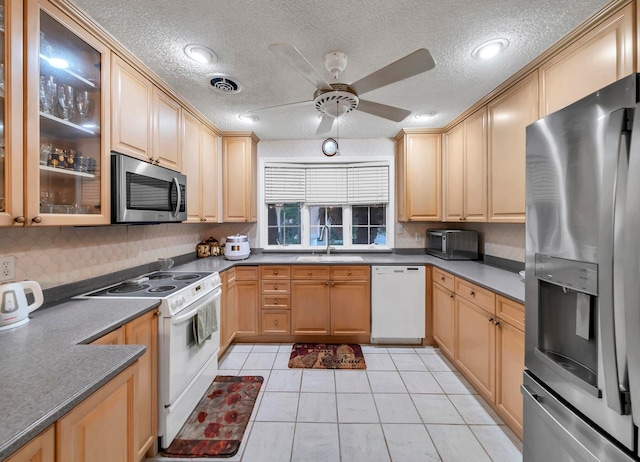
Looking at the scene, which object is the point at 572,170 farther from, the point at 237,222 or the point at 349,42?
the point at 237,222

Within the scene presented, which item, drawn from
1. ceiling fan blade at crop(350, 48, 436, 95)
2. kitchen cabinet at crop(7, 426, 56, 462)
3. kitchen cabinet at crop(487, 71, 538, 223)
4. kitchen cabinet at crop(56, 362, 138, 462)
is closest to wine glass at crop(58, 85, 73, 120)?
kitchen cabinet at crop(56, 362, 138, 462)

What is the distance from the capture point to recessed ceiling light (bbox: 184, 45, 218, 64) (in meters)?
1.68

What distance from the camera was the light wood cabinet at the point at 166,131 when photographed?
2.02m

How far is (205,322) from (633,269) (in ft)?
7.36

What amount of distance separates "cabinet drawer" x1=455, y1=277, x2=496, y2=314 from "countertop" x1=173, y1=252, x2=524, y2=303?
0.06 m

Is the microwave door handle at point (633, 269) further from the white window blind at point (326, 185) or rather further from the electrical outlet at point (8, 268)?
the white window blind at point (326, 185)

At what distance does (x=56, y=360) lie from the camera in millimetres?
927

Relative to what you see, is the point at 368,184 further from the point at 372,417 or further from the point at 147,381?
the point at 147,381

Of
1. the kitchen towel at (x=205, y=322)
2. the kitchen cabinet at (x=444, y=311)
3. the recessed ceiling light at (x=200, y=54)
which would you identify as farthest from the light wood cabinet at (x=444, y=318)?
the recessed ceiling light at (x=200, y=54)

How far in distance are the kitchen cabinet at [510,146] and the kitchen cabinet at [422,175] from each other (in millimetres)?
847

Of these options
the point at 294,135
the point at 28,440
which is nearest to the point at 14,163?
the point at 28,440

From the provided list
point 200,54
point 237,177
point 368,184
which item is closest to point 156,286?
point 200,54

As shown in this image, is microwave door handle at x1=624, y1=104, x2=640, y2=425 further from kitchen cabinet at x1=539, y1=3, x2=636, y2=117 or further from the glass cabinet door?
the glass cabinet door

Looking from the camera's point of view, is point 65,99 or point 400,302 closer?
point 65,99
